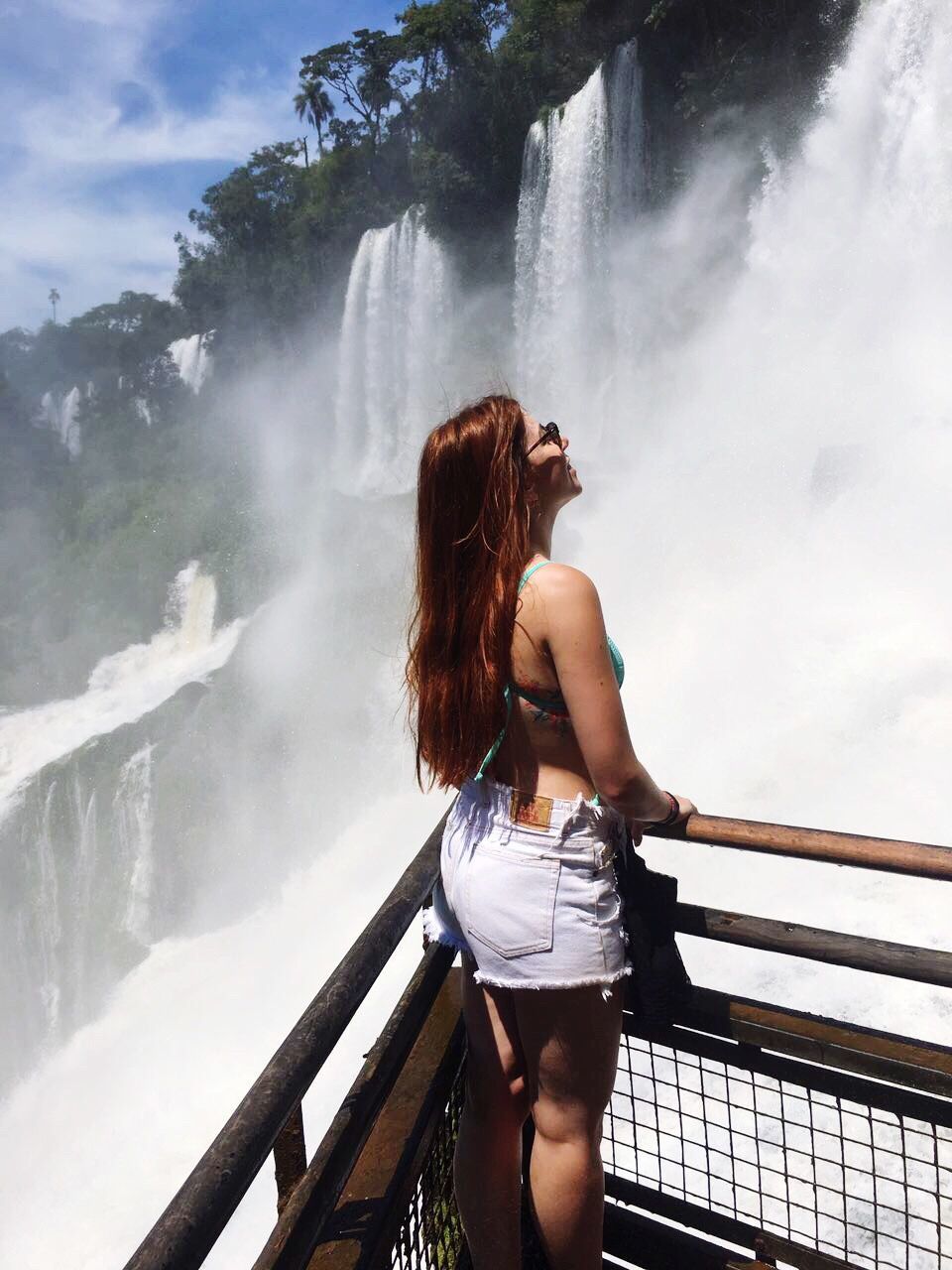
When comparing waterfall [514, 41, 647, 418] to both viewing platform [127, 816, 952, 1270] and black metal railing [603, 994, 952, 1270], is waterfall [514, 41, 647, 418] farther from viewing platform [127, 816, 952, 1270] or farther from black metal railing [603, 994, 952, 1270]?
viewing platform [127, 816, 952, 1270]

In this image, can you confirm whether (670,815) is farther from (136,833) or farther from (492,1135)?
(136,833)

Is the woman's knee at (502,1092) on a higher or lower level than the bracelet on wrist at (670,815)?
lower

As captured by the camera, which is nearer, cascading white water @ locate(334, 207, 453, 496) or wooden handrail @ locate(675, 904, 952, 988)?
wooden handrail @ locate(675, 904, 952, 988)

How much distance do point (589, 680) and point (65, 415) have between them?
59.2 meters

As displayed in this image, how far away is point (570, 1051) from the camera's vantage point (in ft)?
4.21

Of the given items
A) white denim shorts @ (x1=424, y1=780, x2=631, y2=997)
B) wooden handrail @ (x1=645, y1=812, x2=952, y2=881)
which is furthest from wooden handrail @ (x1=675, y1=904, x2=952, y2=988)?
white denim shorts @ (x1=424, y1=780, x2=631, y2=997)

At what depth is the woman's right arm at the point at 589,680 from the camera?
120cm

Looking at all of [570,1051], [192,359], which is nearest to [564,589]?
[570,1051]

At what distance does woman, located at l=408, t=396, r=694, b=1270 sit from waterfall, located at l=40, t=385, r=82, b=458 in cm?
5466

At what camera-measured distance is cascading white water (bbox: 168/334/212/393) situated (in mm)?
42125

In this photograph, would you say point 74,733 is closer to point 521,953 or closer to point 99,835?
point 99,835

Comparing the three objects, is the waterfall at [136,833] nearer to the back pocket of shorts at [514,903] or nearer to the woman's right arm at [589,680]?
the back pocket of shorts at [514,903]

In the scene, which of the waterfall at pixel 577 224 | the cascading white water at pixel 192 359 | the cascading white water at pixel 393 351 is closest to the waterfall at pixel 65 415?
the cascading white water at pixel 192 359

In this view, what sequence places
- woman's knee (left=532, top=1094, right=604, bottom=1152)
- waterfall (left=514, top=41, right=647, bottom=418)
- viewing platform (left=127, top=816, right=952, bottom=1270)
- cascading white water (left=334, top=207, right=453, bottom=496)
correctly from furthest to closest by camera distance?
1. cascading white water (left=334, top=207, right=453, bottom=496)
2. waterfall (left=514, top=41, right=647, bottom=418)
3. woman's knee (left=532, top=1094, right=604, bottom=1152)
4. viewing platform (left=127, top=816, right=952, bottom=1270)
